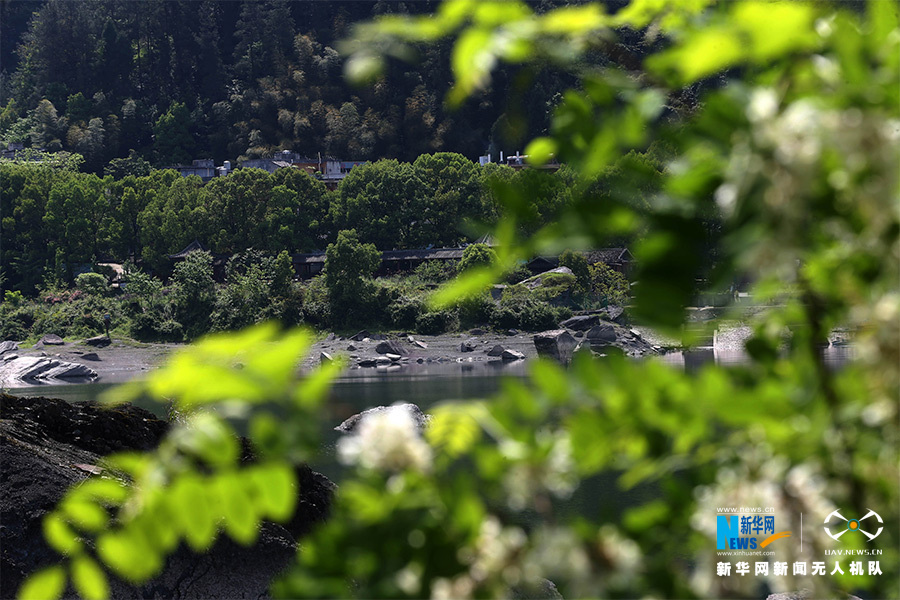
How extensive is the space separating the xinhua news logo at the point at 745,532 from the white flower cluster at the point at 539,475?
29cm

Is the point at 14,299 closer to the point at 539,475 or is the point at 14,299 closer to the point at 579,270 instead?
the point at 579,270

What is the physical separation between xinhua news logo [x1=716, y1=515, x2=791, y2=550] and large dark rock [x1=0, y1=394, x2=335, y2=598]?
419 centimetres

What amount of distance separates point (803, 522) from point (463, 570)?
0.99 feet

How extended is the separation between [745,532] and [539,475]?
61 centimetres

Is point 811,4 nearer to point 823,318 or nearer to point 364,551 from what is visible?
point 823,318

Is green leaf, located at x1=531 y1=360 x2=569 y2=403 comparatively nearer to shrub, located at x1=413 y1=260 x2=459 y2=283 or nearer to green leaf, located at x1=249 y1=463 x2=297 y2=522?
green leaf, located at x1=249 y1=463 x2=297 y2=522

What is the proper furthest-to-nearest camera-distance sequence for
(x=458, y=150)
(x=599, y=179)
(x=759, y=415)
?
(x=458, y=150) → (x=599, y=179) → (x=759, y=415)

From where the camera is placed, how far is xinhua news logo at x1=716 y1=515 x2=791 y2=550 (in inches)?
38.6

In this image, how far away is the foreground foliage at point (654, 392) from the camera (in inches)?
23.3

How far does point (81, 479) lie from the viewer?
5129 mm

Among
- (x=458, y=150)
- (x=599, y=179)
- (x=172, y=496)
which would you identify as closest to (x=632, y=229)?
(x=599, y=179)

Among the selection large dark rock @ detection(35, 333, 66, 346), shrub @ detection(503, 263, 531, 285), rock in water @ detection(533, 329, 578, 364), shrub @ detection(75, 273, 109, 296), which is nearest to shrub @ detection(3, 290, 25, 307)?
shrub @ detection(75, 273, 109, 296)

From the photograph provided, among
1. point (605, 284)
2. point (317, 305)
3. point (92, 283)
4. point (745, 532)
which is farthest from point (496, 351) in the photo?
point (745, 532)

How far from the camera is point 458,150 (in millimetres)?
72312
